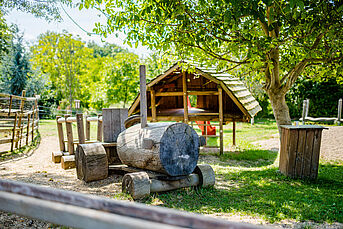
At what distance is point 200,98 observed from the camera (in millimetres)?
14336

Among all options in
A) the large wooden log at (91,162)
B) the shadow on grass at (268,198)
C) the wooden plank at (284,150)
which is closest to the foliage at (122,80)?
the large wooden log at (91,162)

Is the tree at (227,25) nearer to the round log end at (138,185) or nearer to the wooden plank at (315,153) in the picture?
the wooden plank at (315,153)

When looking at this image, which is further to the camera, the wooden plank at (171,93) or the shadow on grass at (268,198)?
the wooden plank at (171,93)

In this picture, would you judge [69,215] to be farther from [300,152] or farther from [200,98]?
[200,98]

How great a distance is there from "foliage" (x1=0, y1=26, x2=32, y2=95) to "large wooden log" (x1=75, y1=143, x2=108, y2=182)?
2795 cm

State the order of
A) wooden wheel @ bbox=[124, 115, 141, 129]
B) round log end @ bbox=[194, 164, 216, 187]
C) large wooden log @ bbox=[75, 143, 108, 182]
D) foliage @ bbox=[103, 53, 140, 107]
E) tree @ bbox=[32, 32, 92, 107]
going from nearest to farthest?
round log end @ bbox=[194, 164, 216, 187]
large wooden log @ bbox=[75, 143, 108, 182]
wooden wheel @ bbox=[124, 115, 141, 129]
foliage @ bbox=[103, 53, 140, 107]
tree @ bbox=[32, 32, 92, 107]

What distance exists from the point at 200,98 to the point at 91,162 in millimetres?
8907

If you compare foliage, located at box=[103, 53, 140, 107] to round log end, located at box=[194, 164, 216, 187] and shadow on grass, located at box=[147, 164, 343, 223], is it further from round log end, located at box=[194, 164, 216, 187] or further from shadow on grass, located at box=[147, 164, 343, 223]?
round log end, located at box=[194, 164, 216, 187]

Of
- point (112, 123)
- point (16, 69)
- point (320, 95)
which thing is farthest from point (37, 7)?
point (16, 69)

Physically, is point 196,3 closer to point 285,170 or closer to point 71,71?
point 285,170

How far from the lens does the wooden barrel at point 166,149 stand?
205 inches

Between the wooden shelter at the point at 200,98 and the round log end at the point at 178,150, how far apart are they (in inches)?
212

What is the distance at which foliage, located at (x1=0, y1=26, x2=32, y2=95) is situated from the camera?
30244 mm

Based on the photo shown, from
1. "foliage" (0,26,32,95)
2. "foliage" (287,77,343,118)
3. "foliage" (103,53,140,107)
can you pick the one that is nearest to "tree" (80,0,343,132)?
"foliage" (103,53,140,107)
